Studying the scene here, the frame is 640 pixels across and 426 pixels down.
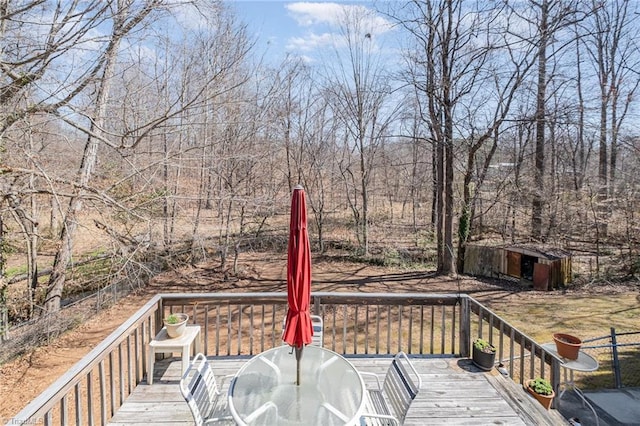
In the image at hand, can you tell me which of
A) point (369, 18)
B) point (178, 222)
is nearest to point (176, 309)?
point (178, 222)

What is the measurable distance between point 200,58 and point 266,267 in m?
6.75

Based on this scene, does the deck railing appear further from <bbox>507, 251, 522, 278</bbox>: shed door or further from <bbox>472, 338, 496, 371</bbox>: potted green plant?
<bbox>507, 251, 522, 278</bbox>: shed door

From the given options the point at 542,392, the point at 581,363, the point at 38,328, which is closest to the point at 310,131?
the point at 38,328

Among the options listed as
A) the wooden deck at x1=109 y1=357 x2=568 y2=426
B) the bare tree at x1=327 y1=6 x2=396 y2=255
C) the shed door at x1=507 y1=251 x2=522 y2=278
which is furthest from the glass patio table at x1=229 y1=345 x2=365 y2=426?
the bare tree at x1=327 y1=6 x2=396 y2=255

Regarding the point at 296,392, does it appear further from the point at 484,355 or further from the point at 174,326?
the point at 484,355

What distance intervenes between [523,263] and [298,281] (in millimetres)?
9722

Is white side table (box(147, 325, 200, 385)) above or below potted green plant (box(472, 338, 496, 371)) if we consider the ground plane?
above

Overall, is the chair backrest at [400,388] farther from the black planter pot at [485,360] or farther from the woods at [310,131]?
the woods at [310,131]

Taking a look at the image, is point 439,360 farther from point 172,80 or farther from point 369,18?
point 369,18

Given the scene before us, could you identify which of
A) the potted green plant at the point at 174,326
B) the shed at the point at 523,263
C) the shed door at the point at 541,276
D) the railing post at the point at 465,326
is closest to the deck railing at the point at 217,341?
the railing post at the point at 465,326

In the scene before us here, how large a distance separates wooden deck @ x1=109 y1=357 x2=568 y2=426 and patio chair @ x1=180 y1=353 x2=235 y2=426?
354mm

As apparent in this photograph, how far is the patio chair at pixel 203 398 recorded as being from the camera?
2260mm

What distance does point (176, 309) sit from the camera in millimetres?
7949

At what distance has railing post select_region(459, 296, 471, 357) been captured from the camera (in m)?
3.85
